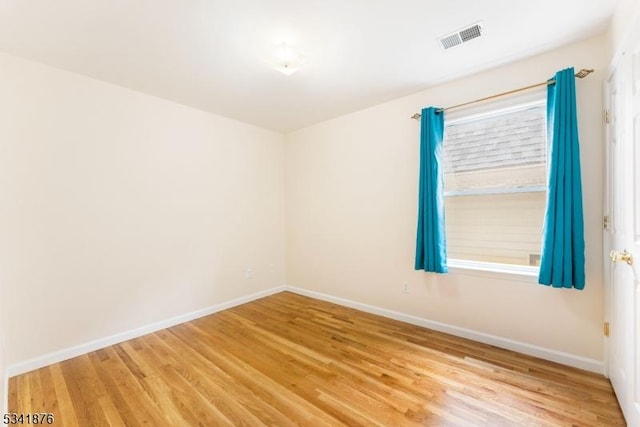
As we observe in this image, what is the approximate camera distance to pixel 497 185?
2.71 metres

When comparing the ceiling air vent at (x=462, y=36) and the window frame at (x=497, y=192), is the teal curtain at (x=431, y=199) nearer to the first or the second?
the window frame at (x=497, y=192)

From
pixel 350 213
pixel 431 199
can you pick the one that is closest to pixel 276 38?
pixel 431 199

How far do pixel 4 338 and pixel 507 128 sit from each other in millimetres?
4647

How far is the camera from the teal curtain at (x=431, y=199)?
112 inches

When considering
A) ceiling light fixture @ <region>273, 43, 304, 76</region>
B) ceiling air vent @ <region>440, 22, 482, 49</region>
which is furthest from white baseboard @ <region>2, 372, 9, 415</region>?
ceiling air vent @ <region>440, 22, 482, 49</region>

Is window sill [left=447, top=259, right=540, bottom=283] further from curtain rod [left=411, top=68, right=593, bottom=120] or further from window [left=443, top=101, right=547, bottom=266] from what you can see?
curtain rod [left=411, top=68, right=593, bottom=120]

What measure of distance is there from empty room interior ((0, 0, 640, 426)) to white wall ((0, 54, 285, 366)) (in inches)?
0.7

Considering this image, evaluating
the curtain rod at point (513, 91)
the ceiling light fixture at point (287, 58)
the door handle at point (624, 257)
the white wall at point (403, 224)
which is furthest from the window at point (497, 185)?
the ceiling light fixture at point (287, 58)

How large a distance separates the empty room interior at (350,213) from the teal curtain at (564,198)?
0.05ft

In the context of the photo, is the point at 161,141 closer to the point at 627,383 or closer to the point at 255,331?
the point at 255,331

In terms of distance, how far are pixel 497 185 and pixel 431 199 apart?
62 centimetres

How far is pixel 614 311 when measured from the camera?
1964mm

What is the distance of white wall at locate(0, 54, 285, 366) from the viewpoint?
7.57 ft

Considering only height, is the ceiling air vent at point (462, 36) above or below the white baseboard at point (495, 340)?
above
